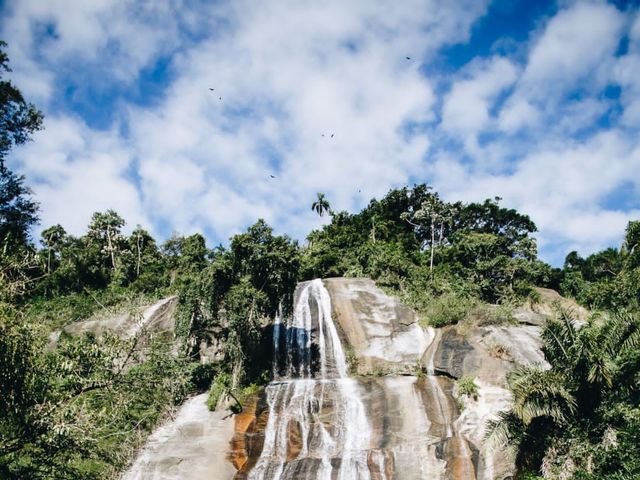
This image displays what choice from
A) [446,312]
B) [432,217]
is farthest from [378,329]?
[432,217]

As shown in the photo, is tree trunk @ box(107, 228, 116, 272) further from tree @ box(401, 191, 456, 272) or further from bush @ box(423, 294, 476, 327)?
bush @ box(423, 294, 476, 327)

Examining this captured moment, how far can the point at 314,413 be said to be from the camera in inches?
812

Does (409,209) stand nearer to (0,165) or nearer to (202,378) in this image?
(202,378)

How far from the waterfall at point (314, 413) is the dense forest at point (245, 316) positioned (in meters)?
2.19

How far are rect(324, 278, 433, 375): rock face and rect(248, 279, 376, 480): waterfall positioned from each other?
1.13m

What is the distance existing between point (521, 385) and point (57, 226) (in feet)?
209

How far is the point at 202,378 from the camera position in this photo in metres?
25.3

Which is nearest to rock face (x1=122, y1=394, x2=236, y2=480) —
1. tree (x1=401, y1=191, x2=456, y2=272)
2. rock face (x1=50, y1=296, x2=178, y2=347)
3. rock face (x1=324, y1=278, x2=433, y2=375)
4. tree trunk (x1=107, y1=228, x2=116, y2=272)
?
rock face (x1=324, y1=278, x2=433, y2=375)

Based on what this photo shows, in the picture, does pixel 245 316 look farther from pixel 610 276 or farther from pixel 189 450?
pixel 610 276

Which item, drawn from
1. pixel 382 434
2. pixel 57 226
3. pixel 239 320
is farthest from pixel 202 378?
pixel 57 226

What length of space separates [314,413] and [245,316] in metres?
6.76

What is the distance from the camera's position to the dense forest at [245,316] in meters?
8.34

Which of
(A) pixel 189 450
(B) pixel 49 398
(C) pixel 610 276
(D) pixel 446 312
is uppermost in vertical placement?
(C) pixel 610 276

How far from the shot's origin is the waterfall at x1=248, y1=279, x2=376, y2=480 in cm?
1688
